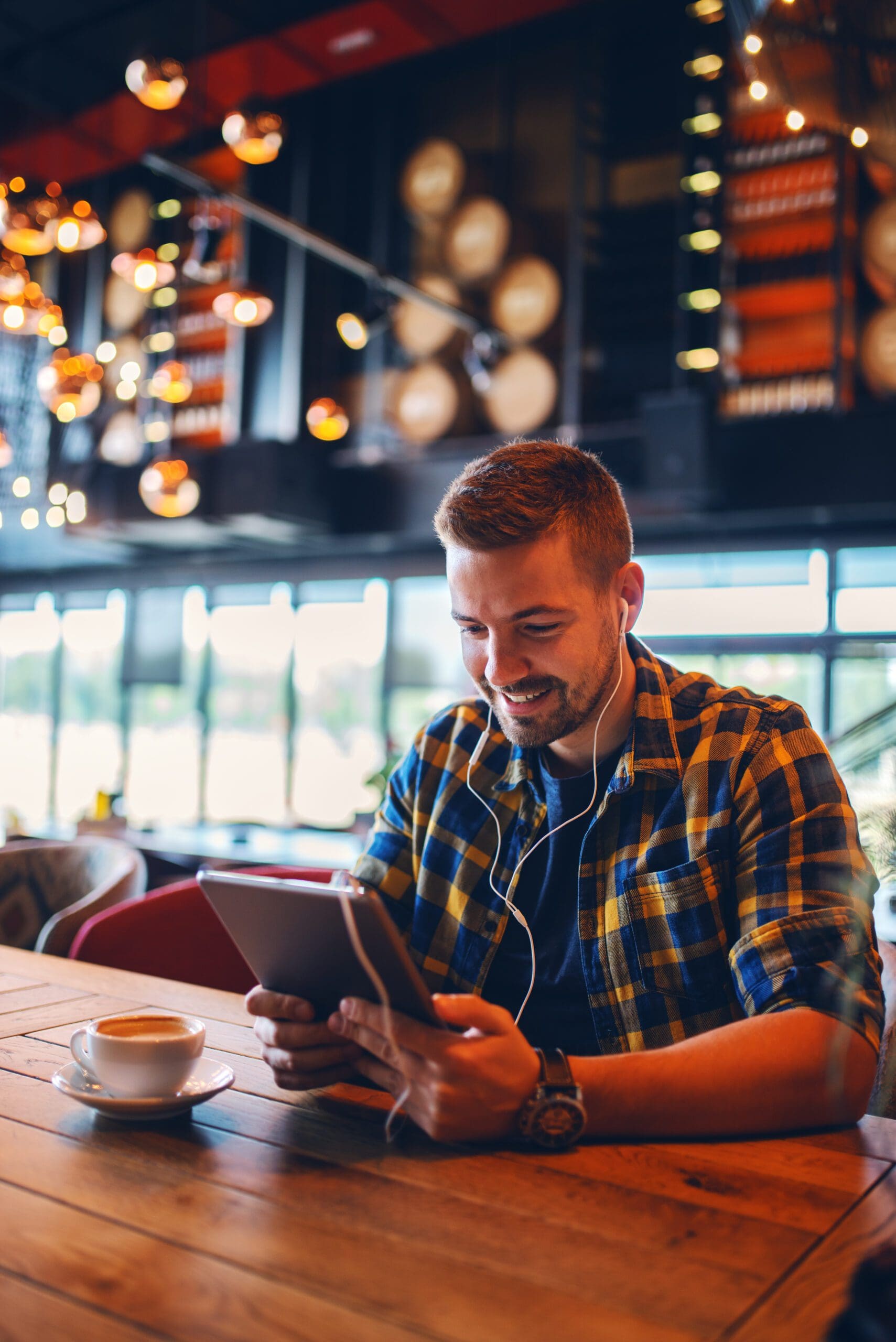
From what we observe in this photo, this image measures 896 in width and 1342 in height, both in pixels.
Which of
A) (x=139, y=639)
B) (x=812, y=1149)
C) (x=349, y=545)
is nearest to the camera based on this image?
(x=812, y=1149)

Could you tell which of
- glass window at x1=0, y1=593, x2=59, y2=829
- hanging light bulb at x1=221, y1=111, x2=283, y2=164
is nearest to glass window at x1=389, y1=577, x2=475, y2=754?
hanging light bulb at x1=221, y1=111, x2=283, y2=164

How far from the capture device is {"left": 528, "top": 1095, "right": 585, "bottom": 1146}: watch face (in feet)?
3.50

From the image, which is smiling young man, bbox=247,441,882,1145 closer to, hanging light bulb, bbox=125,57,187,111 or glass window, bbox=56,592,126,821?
hanging light bulb, bbox=125,57,187,111

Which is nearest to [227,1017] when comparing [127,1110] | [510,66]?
[127,1110]

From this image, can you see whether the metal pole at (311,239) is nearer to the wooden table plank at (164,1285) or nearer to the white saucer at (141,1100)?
the white saucer at (141,1100)

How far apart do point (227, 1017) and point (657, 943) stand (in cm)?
62

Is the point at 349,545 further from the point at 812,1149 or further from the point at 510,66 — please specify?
the point at 812,1149

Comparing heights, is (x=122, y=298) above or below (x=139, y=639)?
above

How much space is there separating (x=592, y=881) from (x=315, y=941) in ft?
1.64

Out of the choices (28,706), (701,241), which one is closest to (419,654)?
(701,241)

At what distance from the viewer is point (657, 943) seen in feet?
4.55

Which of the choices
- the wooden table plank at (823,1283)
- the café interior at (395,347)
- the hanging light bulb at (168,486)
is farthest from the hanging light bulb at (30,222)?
the wooden table plank at (823,1283)

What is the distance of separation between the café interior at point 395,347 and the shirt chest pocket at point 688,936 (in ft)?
6.18

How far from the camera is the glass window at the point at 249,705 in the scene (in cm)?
855
